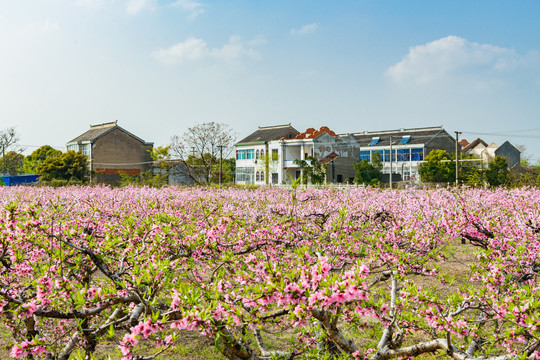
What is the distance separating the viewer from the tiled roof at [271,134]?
61906 mm

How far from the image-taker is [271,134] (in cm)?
6328

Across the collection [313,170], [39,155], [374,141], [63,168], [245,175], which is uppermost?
[374,141]

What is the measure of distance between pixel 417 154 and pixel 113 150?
42.5 metres

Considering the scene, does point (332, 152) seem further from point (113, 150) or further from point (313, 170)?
point (113, 150)

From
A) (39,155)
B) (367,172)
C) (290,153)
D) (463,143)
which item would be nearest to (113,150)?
(39,155)

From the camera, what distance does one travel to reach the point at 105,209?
11.8 meters

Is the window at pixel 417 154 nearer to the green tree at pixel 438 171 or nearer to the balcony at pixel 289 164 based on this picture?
the green tree at pixel 438 171

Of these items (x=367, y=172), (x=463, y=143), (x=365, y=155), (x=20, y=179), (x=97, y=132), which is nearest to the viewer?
(x=367, y=172)

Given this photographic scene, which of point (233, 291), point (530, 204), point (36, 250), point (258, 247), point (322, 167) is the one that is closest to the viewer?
point (233, 291)

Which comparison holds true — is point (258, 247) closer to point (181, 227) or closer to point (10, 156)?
point (181, 227)

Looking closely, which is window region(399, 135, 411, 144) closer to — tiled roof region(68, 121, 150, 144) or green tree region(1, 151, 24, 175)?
tiled roof region(68, 121, 150, 144)

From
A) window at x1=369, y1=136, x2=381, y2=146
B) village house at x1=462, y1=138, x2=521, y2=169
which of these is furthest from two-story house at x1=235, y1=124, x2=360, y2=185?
village house at x1=462, y1=138, x2=521, y2=169

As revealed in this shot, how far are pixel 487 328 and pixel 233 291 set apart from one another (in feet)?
18.0

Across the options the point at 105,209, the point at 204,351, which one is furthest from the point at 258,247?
the point at 105,209
